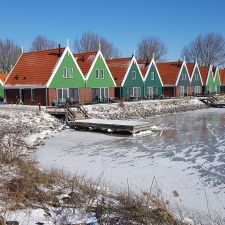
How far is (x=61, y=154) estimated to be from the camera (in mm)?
15945

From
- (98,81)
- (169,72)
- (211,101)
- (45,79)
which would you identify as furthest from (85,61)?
(211,101)

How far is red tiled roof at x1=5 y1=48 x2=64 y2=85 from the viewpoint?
32.3m

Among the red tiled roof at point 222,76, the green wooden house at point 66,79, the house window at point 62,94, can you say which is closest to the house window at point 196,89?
the red tiled roof at point 222,76

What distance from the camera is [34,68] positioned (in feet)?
110

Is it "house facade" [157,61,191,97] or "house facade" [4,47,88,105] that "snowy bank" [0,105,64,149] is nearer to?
"house facade" [4,47,88,105]

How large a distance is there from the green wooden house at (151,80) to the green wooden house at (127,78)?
1.24 metres

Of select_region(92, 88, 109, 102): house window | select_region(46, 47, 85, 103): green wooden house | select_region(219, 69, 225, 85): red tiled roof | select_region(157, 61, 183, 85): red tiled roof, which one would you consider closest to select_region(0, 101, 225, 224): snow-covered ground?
select_region(46, 47, 85, 103): green wooden house

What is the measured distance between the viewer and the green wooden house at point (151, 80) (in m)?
44.4

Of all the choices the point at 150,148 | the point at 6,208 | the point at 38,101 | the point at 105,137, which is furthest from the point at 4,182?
the point at 38,101

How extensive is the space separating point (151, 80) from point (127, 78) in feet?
17.1

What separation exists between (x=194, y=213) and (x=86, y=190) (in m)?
2.58

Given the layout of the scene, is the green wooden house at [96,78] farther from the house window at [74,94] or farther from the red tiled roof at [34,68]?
the red tiled roof at [34,68]

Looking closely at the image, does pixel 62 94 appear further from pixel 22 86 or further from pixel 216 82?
pixel 216 82

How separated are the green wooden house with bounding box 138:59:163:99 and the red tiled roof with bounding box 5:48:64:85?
552 inches
